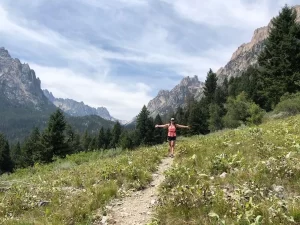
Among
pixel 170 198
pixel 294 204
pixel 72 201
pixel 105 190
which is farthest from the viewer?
pixel 105 190

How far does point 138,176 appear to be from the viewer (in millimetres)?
12242

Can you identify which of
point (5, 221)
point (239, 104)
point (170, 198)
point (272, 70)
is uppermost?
point (272, 70)

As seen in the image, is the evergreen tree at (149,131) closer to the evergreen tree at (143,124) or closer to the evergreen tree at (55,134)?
the evergreen tree at (143,124)

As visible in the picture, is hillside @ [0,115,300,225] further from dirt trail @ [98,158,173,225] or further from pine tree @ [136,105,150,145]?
pine tree @ [136,105,150,145]

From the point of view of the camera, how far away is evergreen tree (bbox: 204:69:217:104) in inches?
4577

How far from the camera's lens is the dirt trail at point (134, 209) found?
874 cm

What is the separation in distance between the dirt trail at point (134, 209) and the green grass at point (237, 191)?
519mm

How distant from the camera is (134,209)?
31.4 feet

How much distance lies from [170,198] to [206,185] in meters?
1.08

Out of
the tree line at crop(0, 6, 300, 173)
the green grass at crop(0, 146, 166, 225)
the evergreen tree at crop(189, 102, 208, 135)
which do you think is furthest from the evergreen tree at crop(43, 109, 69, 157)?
the green grass at crop(0, 146, 166, 225)

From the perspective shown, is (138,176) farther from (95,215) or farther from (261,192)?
(261,192)

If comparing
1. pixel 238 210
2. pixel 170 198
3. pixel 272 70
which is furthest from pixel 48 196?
pixel 272 70

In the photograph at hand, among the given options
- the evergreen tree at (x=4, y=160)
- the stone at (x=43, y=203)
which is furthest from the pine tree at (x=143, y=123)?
the stone at (x=43, y=203)

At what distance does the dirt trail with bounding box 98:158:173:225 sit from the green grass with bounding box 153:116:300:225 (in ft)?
1.70
